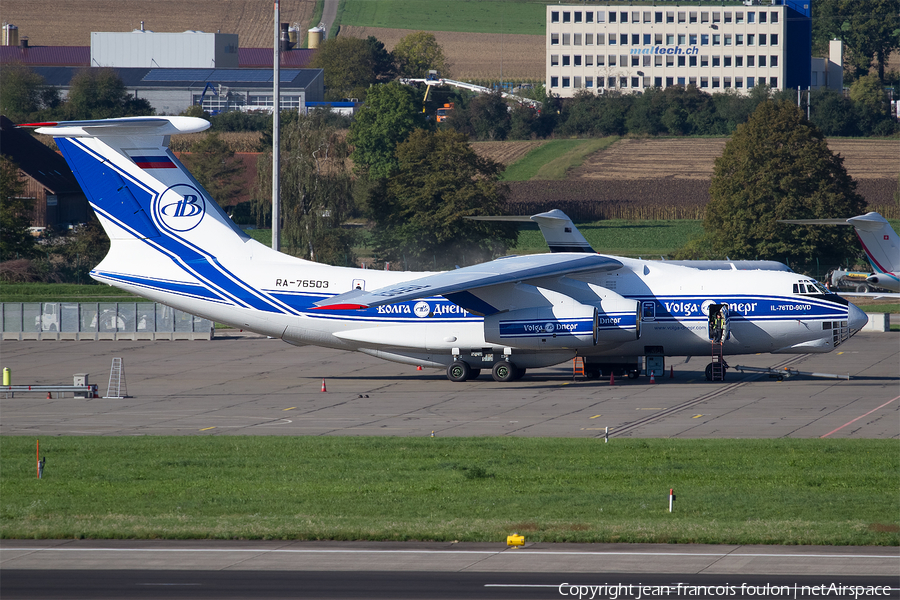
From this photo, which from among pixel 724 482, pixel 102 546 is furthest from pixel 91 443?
pixel 724 482

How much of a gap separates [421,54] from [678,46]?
43254 millimetres

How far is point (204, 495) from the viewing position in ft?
57.9

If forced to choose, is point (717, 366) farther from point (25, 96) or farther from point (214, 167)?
point (25, 96)

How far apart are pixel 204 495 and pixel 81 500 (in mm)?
1944

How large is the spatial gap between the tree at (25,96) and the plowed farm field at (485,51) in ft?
247

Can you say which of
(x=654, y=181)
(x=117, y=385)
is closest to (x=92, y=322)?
(x=117, y=385)

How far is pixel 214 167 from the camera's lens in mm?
93000

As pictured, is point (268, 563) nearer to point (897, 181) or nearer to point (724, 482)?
point (724, 482)

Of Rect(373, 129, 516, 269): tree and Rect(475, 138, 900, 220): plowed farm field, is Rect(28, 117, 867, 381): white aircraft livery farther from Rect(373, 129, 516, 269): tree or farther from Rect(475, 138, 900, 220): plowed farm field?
Rect(475, 138, 900, 220): plowed farm field

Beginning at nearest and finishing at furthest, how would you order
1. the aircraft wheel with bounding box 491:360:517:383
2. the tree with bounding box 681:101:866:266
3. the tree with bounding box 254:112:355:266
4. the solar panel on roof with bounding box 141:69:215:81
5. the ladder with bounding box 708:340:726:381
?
the ladder with bounding box 708:340:726:381 < the aircraft wheel with bounding box 491:360:517:383 < the tree with bounding box 681:101:866:266 < the tree with bounding box 254:112:355:266 < the solar panel on roof with bounding box 141:69:215:81

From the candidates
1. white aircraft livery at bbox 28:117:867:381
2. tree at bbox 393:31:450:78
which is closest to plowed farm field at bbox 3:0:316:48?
tree at bbox 393:31:450:78

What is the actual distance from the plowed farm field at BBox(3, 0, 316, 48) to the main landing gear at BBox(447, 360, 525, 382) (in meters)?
154

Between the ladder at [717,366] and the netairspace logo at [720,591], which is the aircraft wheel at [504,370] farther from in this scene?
the netairspace logo at [720,591]

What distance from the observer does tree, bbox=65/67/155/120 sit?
11194 cm
